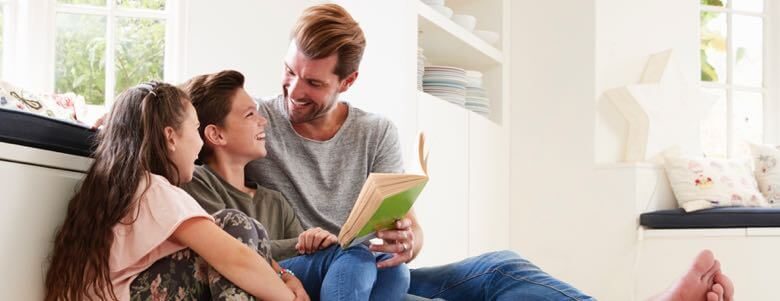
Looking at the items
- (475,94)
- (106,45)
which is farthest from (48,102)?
(475,94)

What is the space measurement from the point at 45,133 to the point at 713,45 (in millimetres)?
4626

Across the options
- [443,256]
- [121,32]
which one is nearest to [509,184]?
[443,256]

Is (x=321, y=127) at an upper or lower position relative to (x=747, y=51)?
lower

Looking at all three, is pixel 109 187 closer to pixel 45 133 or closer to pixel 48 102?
pixel 45 133

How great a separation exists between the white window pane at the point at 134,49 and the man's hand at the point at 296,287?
252 cm

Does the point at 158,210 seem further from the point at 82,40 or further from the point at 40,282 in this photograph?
the point at 82,40

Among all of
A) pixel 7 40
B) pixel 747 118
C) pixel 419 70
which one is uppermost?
pixel 7 40

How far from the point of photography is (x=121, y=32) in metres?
4.24

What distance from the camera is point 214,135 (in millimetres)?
2186

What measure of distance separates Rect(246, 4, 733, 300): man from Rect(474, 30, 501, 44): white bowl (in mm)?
2217

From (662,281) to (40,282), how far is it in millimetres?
3444

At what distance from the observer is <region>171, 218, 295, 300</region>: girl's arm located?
167cm

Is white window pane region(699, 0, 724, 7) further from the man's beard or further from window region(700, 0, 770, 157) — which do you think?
the man's beard

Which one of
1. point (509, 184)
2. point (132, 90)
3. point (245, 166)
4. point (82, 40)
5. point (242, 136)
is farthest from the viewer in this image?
point (509, 184)
